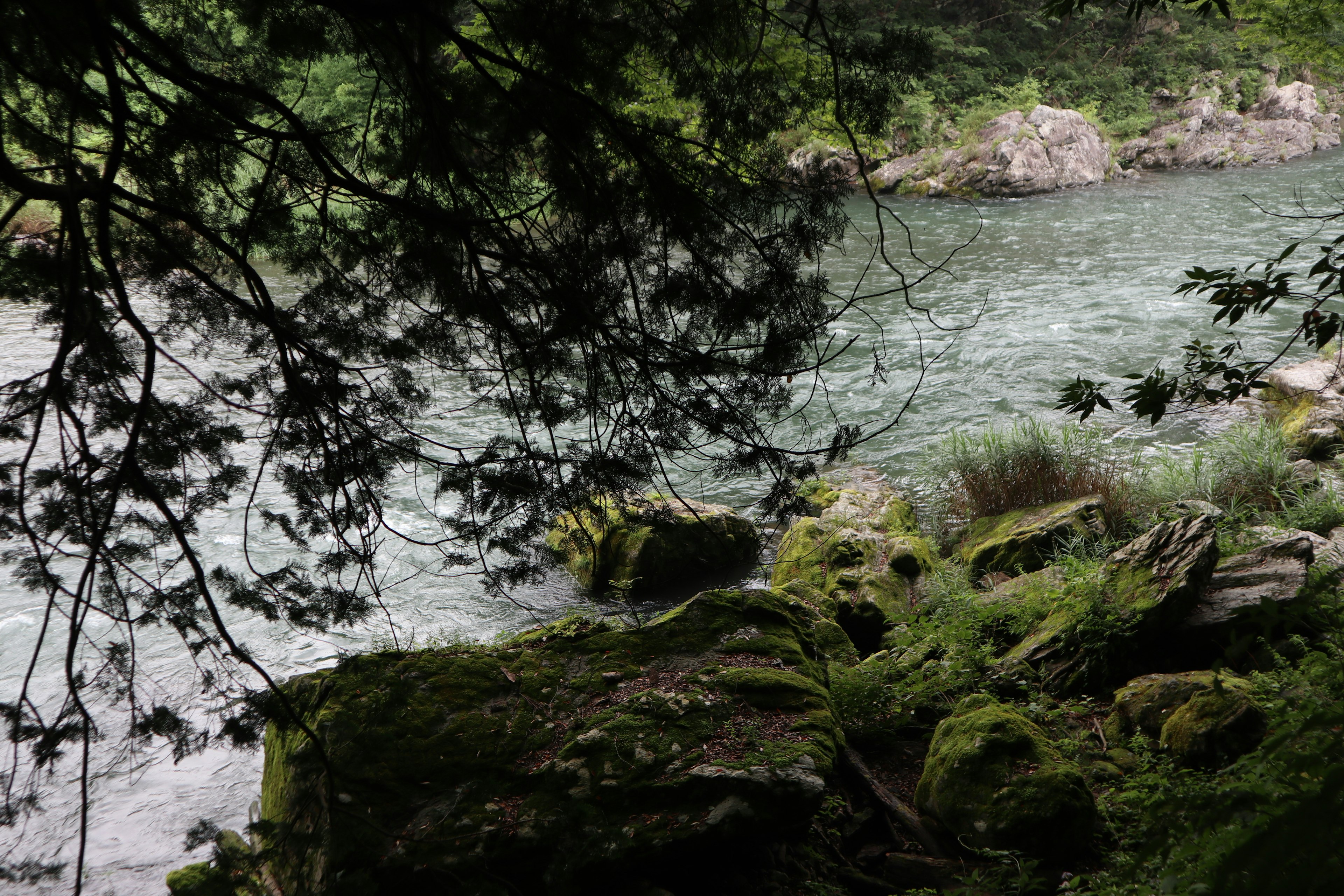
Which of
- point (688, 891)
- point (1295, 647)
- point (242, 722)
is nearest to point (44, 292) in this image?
point (242, 722)

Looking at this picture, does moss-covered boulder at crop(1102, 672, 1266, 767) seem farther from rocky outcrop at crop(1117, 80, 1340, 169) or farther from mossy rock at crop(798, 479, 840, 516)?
rocky outcrop at crop(1117, 80, 1340, 169)

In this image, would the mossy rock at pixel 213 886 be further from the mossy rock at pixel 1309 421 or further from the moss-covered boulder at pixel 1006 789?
the mossy rock at pixel 1309 421

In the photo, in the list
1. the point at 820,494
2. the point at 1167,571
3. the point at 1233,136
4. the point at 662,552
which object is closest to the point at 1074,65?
the point at 1233,136

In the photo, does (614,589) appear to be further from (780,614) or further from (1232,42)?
(1232,42)

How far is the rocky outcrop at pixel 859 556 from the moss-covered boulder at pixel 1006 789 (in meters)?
1.58

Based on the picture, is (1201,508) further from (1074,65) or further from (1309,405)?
(1074,65)

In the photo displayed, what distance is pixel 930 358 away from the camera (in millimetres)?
10797

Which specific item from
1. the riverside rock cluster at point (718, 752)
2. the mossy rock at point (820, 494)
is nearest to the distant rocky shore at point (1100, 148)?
the mossy rock at point (820, 494)

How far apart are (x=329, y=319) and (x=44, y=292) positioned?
93 centimetres

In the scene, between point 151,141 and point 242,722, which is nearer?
point 242,722

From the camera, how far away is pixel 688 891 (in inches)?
110

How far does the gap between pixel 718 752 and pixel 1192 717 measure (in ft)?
5.77

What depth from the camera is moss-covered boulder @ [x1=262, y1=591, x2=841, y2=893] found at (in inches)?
104

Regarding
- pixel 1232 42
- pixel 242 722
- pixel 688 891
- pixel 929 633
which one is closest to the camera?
pixel 242 722
